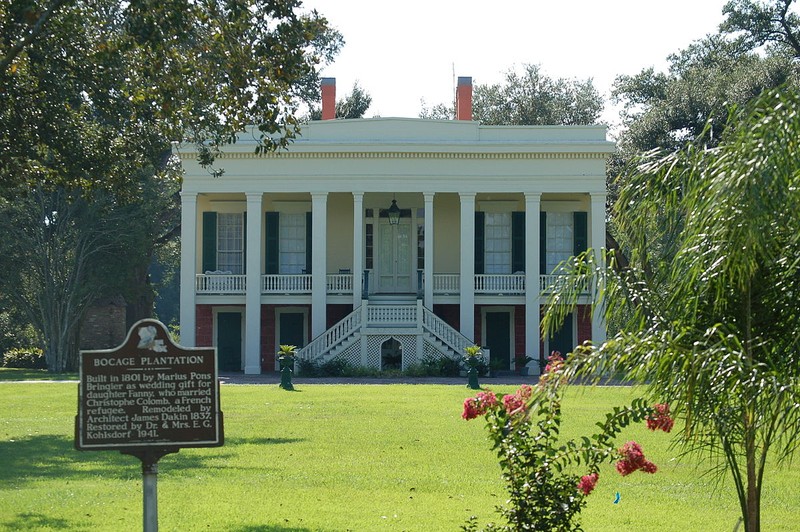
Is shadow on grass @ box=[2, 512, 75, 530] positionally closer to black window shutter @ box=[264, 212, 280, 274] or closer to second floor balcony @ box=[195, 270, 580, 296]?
second floor balcony @ box=[195, 270, 580, 296]

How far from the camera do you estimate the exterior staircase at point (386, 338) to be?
34562 millimetres

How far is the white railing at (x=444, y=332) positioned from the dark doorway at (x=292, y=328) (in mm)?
4786

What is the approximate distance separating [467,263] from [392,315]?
309 cm

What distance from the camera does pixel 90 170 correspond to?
17.1 metres

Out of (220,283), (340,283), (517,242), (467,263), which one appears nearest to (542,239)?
(517,242)

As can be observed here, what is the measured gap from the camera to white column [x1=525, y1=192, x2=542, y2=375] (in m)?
35.8

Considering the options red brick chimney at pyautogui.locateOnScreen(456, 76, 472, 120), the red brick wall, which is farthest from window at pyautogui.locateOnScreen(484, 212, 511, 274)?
the red brick wall

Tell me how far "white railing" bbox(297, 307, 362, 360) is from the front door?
3.34 metres

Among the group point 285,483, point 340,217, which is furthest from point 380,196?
point 285,483

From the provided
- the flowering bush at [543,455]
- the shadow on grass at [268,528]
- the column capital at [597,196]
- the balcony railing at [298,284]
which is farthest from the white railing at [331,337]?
the flowering bush at [543,455]

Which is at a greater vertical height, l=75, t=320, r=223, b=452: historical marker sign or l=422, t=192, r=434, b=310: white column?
l=422, t=192, r=434, b=310: white column

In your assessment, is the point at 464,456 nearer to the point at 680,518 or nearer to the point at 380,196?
the point at 680,518

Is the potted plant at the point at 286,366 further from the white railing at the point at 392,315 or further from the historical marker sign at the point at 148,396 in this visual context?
the historical marker sign at the point at 148,396

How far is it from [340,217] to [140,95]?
927 inches
